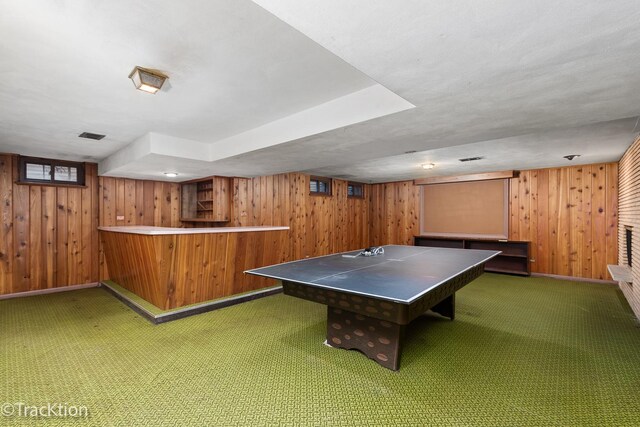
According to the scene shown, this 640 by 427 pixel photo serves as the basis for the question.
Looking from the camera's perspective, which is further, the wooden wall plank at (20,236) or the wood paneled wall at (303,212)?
the wood paneled wall at (303,212)

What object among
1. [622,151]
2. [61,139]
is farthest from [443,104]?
[61,139]

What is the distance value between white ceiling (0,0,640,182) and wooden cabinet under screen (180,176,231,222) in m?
1.98

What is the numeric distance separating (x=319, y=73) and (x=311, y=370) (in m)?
2.40

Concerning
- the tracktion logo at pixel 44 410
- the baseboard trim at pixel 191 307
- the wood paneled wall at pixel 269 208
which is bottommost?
the tracktion logo at pixel 44 410

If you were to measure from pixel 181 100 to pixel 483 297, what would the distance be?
16.3ft

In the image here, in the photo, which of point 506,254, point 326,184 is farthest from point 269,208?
point 506,254

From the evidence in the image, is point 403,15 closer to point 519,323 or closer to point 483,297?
point 519,323

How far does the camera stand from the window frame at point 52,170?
484 centimetres

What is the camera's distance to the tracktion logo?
192 centimetres

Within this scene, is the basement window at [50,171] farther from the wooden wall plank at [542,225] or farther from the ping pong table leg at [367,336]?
the wooden wall plank at [542,225]

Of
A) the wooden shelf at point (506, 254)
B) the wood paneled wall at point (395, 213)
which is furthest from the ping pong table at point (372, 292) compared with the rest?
the wood paneled wall at point (395, 213)

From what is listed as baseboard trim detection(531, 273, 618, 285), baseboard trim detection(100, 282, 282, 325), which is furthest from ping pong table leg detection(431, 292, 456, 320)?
baseboard trim detection(531, 273, 618, 285)

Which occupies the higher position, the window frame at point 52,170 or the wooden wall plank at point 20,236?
the window frame at point 52,170

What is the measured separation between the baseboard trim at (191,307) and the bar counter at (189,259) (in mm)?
146
